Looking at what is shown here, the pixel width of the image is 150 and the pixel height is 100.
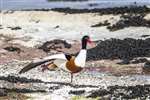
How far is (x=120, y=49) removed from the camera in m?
37.0

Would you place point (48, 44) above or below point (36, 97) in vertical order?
below

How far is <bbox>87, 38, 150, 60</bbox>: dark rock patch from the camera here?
34.2m

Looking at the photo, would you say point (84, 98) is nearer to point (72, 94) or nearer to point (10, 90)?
point (72, 94)

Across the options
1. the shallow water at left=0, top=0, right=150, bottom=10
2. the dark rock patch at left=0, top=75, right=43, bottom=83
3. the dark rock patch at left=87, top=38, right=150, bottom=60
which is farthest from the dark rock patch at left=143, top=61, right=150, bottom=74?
the shallow water at left=0, top=0, right=150, bottom=10

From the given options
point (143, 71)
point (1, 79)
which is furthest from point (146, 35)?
point (1, 79)

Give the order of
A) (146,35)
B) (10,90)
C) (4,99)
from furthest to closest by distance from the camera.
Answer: (146,35) < (10,90) < (4,99)

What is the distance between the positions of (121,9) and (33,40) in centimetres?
1259

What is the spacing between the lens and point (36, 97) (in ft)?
67.4

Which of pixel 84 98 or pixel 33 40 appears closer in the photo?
pixel 84 98

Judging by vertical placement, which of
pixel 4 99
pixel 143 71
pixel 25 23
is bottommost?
pixel 25 23

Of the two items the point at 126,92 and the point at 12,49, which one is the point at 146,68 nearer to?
the point at 126,92

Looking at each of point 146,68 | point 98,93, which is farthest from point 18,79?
point 146,68

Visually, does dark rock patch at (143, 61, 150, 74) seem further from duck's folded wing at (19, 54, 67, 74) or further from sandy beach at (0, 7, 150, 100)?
duck's folded wing at (19, 54, 67, 74)

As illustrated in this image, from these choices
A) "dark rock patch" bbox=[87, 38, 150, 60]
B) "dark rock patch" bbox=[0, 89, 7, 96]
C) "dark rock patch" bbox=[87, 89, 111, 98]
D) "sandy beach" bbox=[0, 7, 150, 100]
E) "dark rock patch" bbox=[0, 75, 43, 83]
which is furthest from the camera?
"dark rock patch" bbox=[87, 38, 150, 60]
